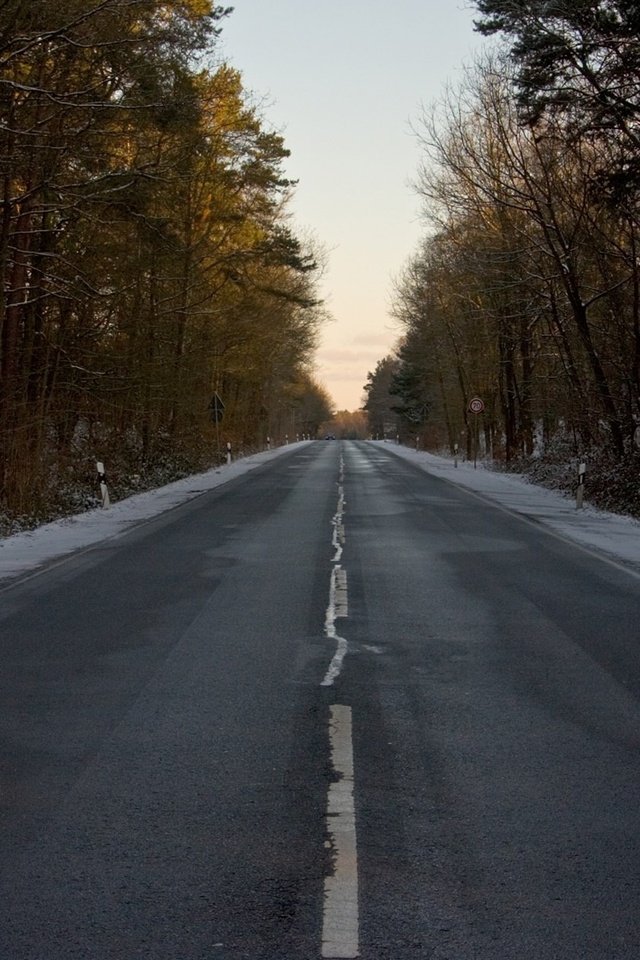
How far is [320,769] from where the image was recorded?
17.3ft

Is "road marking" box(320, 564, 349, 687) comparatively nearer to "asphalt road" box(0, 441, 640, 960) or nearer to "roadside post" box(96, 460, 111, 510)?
"asphalt road" box(0, 441, 640, 960)

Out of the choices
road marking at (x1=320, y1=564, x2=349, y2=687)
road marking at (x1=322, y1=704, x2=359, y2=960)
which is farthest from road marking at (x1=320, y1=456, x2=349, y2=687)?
road marking at (x1=322, y1=704, x2=359, y2=960)

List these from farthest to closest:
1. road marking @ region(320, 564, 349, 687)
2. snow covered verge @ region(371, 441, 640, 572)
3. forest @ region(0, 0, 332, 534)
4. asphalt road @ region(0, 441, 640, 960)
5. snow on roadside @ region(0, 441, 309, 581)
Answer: forest @ region(0, 0, 332, 534) < snow covered verge @ region(371, 441, 640, 572) < snow on roadside @ region(0, 441, 309, 581) < road marking @ region(320, 564, 349, 687) < asphalt road @ region(0, 441, 640, 960)

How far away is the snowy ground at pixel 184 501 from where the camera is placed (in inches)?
578

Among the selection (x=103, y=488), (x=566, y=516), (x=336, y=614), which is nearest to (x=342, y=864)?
(x=336, y=614)

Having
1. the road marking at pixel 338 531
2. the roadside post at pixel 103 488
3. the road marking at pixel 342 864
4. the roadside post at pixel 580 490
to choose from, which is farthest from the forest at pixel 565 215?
the road marking at pixel 342 864

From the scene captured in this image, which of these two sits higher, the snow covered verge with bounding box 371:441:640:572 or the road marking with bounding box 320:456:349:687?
the snow covered verge with bounding box 371:441:640:572

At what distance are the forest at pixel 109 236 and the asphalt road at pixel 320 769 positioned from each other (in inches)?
335

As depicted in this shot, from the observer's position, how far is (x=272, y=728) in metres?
6.04

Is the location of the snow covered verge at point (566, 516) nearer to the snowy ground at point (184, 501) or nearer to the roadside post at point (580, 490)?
the snowy ground at point (184, 501)

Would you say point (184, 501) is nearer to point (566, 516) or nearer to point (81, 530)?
point (81, 530)

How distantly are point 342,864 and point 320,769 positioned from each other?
1.20 m

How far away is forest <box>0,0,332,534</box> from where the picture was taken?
17.8 metres

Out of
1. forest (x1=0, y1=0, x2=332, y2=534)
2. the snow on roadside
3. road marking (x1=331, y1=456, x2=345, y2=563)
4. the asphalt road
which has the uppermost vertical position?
forest (x1=0, y1=0, x2=332, y2=534)
